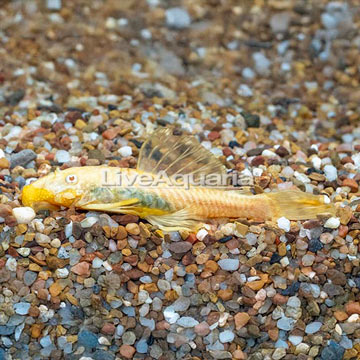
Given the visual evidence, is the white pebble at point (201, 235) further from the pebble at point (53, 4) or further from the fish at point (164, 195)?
the pebble at point (53, 4)

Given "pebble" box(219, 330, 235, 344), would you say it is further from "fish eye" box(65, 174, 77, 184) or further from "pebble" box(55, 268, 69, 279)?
"fish eye" box(65, 174, 77, 184)

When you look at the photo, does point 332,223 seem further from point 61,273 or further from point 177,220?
point 61,273

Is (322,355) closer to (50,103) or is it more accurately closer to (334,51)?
(50,103)

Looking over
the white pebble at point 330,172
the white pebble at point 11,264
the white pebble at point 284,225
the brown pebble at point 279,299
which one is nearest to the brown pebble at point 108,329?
the white pebble at point 11,264

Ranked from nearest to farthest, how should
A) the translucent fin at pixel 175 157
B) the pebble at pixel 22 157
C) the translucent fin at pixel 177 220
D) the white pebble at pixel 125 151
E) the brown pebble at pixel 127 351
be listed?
the brown pebble at pixel 127 351
the translucent fin at pixel 177 220
the translucent fin at pixel 175 157
the pebble at pixel 22 157
the white pebble at pixel 125 151

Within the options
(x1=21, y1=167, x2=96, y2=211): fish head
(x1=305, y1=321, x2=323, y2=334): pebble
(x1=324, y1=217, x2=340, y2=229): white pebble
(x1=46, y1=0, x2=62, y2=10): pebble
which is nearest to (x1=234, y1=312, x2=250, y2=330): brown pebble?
(x1=305, y1=321, x2=323, y2=334): pebble

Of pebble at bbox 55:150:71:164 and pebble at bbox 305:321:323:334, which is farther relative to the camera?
pebble at bbox 55:150:71:164
